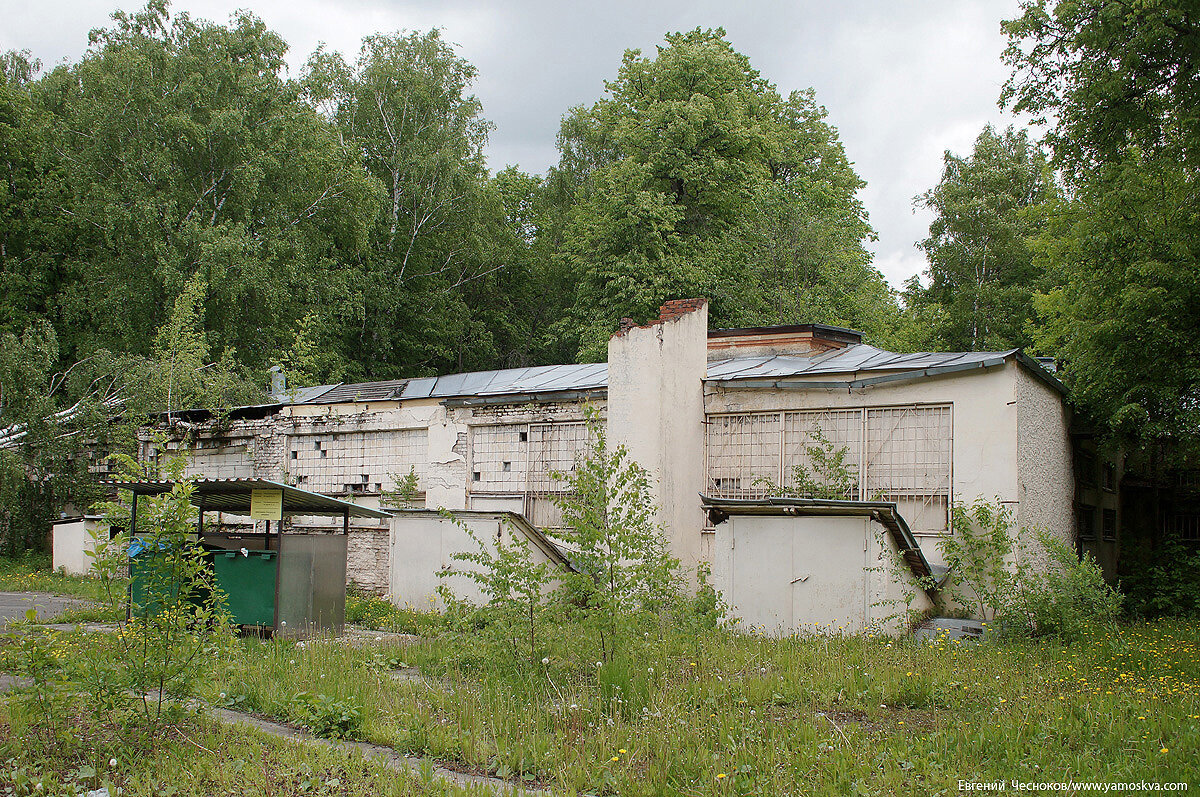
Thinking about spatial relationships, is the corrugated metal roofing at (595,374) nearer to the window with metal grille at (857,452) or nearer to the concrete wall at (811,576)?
the window with metal grille at (857,452)

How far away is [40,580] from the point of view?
1886 centimetres

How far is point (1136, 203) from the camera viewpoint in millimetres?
16031

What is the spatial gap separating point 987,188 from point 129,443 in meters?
32.7

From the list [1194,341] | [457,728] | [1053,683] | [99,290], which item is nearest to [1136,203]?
[1194,341]

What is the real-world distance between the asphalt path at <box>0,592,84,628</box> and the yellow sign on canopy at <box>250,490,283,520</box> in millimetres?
4804

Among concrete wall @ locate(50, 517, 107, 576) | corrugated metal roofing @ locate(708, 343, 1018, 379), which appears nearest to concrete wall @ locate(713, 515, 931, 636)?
corrugated metal roofing @ locate(708, 343, 1018, 379)

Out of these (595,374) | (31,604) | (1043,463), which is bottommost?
(31,604)

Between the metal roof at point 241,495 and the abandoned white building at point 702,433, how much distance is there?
3563mm

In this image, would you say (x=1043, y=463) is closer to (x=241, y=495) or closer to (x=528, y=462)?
(x=528, y=462)

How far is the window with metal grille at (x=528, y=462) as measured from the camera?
17.5m

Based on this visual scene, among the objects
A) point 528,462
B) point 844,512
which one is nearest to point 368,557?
point 528,462

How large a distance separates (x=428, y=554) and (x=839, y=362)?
26.8ft

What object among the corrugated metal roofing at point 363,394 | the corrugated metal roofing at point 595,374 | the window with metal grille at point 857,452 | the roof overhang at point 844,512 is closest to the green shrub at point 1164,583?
the window with metal grille at point 857,452

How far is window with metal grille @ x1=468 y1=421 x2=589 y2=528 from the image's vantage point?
1745cm
